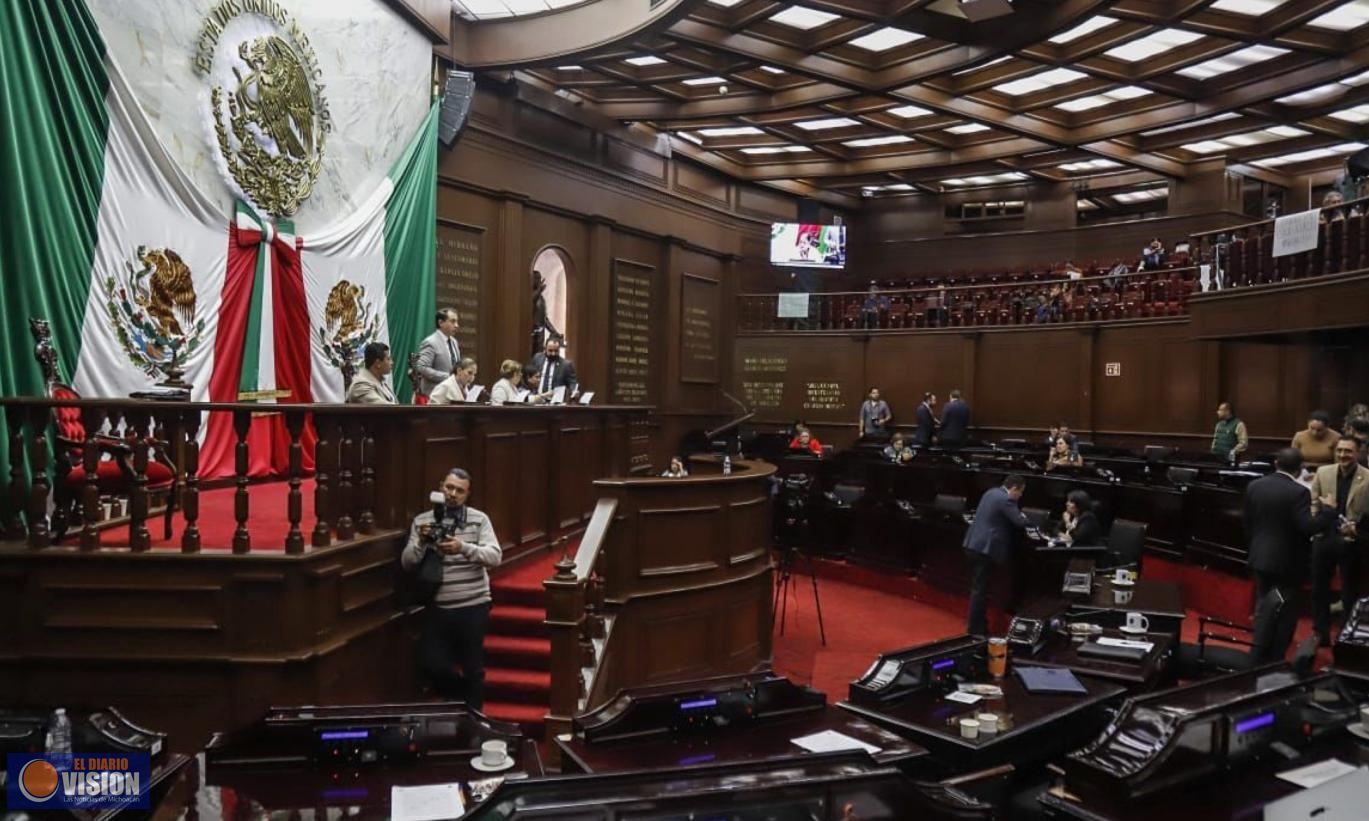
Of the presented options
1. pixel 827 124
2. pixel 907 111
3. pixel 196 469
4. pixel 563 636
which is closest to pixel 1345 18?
pixel 907 111

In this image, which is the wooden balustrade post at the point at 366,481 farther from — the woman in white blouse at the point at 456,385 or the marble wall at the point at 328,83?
the marble wall at the point at 328,83

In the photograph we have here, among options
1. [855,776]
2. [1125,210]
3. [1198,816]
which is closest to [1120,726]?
[1198,816]

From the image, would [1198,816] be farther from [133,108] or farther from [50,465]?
[133,108]

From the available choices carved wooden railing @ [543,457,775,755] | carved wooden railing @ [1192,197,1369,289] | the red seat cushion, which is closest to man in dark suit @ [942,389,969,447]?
carved wooden railing @ [1192,197,1369,289]

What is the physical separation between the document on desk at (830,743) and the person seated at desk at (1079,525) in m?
5.36

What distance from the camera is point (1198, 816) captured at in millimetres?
2521

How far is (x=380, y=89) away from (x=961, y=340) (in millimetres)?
10230

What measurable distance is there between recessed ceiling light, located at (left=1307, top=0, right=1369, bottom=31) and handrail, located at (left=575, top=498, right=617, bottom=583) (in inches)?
361

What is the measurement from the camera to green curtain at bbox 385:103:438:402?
8883mm

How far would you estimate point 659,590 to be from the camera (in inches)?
239

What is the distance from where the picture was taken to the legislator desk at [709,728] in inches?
115

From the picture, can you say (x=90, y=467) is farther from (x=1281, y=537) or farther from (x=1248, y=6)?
(x=1248, y=6)

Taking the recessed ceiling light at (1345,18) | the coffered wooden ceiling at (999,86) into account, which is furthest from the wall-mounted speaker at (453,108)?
the recessed ceiling light at (1345,18)

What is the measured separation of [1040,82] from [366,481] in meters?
11.0
